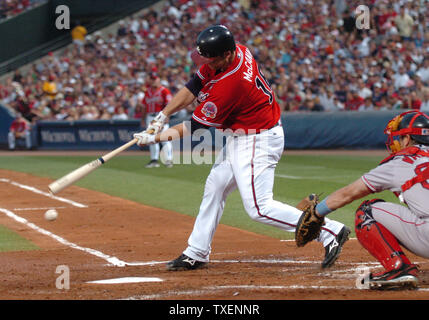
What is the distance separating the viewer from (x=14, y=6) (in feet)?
102

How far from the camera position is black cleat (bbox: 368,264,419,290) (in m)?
4.48

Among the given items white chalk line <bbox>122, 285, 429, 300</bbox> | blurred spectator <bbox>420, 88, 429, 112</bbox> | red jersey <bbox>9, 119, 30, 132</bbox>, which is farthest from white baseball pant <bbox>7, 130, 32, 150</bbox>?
white chalk line <bbox>122, 285, 429, 300</bbox>

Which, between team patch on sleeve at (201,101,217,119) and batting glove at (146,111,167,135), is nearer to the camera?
team patch on sleeve at (201,101,217,119)

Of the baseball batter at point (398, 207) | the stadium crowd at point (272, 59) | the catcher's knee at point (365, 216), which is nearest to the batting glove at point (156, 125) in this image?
the baseball batter at point (398, 207)

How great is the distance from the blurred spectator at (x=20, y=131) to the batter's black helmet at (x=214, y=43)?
17.7 meters

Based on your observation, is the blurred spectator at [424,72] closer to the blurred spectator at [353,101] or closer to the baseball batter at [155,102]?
the blurred spectator at [353,101]

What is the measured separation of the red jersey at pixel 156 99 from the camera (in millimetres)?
14523

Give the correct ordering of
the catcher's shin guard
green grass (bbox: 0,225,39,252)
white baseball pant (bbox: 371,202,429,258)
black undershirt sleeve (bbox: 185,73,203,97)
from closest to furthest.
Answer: white baseball pant (bbox: 371,202,429,258) < the catcher's shin guard < black undershirt sleeve (bbox: 185,73,203,97) < green grass (bbox: 0,225,39,252)

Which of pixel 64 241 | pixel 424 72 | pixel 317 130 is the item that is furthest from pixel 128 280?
pixel 424 72

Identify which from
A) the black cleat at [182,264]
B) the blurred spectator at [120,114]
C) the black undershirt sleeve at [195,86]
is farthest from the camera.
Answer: the blurred spectator at [120,114]

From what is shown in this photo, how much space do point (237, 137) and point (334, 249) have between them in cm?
121

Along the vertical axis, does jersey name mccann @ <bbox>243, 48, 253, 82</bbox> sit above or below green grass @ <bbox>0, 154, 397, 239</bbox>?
above

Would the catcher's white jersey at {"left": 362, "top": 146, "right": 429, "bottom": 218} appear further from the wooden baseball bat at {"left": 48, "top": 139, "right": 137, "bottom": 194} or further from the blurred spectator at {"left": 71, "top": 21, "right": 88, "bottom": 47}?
the blurred spectator at {"left": 71, "top": 21, "right": 88, "bottom": 47}
